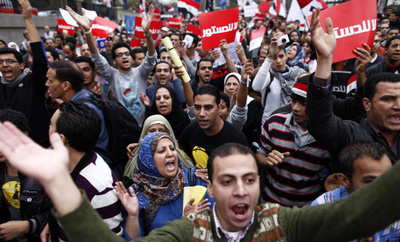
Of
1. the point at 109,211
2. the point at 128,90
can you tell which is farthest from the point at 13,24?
→ the point at 109,211

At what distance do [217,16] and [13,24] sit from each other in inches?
487

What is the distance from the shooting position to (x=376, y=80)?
1840mm

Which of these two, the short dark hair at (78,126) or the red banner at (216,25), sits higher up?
the red banner at (216,25)

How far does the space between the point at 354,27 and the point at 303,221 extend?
1969 millimetres

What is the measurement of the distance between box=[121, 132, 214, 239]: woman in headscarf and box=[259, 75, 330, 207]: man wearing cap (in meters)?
0.68

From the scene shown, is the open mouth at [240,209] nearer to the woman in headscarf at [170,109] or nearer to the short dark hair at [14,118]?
the short dark hair at [14,118]

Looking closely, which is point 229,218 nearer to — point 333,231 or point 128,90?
point 333,231

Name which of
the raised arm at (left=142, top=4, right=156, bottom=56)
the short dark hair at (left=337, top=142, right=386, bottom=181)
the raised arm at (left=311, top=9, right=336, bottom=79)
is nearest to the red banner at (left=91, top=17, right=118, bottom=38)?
the raised arm at (left=142, top=4, right=156, bottom=56)

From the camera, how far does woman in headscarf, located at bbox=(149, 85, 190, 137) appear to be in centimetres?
345

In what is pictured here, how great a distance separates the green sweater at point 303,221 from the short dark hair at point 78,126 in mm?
845

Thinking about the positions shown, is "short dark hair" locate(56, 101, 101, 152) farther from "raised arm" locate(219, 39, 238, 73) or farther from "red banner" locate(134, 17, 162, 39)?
"red banner" locate(134, 17, 162, 39)

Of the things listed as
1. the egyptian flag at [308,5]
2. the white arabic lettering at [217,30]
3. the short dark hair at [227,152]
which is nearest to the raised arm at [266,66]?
the white arabic lettering at [217,30]

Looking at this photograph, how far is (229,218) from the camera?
1.19 m

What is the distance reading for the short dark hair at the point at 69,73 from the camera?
2666 millimetres
